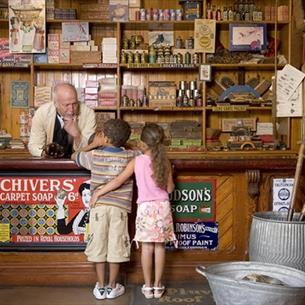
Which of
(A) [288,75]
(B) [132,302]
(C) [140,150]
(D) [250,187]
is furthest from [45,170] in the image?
(A) [288,75]

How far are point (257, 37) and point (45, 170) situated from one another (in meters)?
3.24

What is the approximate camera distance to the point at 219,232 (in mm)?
3838

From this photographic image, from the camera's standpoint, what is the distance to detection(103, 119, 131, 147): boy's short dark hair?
11.3ft

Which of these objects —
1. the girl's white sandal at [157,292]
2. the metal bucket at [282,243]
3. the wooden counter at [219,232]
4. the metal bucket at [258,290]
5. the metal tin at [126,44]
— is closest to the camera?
the metal bucket at [258,290]

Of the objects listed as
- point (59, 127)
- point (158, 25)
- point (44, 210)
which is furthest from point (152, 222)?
point (158, 25)

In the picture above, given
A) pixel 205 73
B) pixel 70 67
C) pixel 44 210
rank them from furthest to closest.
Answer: pixel 70 67, pixel 205 73, pixel 44 210

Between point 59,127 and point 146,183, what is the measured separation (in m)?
1.08

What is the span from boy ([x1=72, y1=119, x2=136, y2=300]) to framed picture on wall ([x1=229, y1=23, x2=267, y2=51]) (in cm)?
293

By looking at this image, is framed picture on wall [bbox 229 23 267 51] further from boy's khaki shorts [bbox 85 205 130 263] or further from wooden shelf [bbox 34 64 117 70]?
boy's khaki shorts [bbox 85 205 130 263]

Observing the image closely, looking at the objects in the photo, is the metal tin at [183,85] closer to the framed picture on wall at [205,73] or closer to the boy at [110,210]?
the framed picture on wall at [205,73]

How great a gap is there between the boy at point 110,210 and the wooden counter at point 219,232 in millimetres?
281

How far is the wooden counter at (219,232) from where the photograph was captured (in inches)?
148

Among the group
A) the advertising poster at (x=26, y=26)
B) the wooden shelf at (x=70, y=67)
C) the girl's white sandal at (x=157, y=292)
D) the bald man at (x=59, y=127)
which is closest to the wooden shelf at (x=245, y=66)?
the wooden shelf at (x=70, y=67)

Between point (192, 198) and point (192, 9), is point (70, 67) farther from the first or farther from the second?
point (192, 198)
